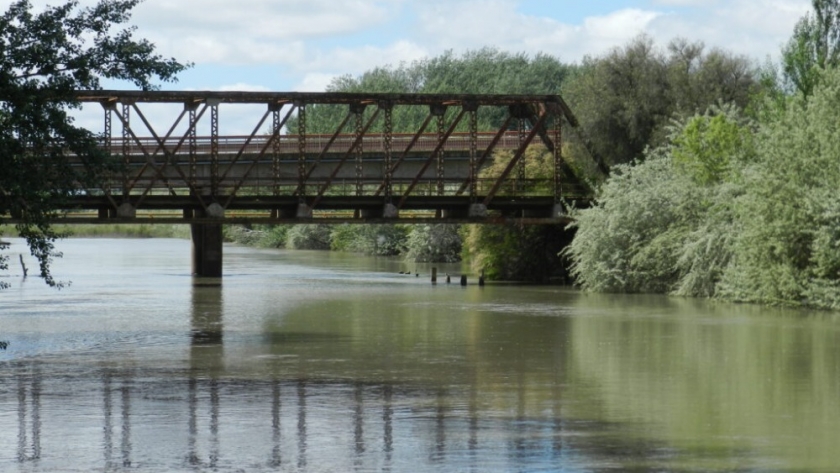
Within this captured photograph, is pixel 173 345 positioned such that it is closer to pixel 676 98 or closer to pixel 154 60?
pixel 154 60

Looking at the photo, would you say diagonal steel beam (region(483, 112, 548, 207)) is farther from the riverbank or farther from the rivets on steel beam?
the riverbank

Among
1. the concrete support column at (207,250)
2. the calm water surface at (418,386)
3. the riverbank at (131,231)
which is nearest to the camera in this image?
the calm water surface at (418,386)

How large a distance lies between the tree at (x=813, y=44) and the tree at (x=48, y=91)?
3979 centimetres

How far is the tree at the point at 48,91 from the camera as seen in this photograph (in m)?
21.9

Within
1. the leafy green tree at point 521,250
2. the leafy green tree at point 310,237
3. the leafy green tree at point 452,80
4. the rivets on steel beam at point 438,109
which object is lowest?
the leafy green tree at point 521,250

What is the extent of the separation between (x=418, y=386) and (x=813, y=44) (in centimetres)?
4005

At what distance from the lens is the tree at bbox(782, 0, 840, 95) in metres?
59.3

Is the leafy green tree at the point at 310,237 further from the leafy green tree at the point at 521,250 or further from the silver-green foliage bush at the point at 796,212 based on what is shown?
the silver-green foliage bush at the point at 796,212

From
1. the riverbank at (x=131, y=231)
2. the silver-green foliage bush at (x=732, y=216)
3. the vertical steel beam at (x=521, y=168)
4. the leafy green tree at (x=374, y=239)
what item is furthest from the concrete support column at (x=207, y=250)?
the riverbank at (x=131, y=231)

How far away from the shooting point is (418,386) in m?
25.3

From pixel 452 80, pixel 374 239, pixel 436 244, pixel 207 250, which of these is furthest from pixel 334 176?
pixel 452 80

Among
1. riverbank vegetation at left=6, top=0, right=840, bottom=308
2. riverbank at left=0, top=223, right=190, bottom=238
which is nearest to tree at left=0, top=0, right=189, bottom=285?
riverbank vegetation at left=6, top=0, right=840, bottom=308

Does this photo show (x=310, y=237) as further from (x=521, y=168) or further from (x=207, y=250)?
(x=521, y=168)

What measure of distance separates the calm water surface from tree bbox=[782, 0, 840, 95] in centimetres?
1615
